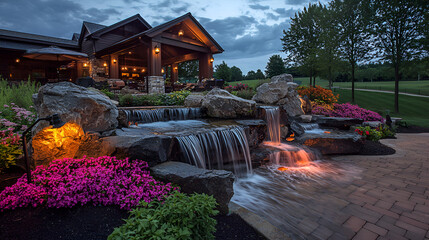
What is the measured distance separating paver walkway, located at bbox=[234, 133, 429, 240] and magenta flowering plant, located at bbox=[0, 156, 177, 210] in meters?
1.81

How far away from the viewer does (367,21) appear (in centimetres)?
1734

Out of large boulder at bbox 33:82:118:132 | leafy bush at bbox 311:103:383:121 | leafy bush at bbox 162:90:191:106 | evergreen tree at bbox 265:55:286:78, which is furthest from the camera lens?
evergreen tree at bbox 265:55:286:78

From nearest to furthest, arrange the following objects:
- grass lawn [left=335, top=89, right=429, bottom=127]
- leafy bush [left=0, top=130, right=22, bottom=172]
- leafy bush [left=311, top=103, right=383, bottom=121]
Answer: leafy bush [left=0, top=130, right=22, bottom=172] → leafy bush [left=311, top=103, right=383, bottom=121] → grass lawn [left=335, top=89, right=429, bottom=127]

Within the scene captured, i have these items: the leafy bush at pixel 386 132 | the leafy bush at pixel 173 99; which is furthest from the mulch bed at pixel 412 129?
the leafy bush at pixel 173 99

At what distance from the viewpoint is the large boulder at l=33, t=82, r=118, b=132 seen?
11.8 feet

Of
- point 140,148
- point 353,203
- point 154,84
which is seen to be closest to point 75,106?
point 140,148

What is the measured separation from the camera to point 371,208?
10.6 feet

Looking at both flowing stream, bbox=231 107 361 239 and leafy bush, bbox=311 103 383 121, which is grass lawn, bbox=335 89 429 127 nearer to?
leafy bush, bbox=311 103 383 121

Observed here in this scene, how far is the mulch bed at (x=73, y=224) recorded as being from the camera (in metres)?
2.02

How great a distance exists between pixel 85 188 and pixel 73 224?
477 millimetres

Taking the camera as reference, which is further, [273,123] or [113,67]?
[113,67]

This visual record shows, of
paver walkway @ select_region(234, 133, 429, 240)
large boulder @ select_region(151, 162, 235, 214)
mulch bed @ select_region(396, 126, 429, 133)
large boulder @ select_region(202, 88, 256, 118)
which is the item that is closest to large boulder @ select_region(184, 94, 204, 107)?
large boulder @ select_region(202, 88, 256, 118)

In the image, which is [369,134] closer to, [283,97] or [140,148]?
[283,97]

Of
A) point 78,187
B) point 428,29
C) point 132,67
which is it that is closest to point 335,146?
point 78,187
